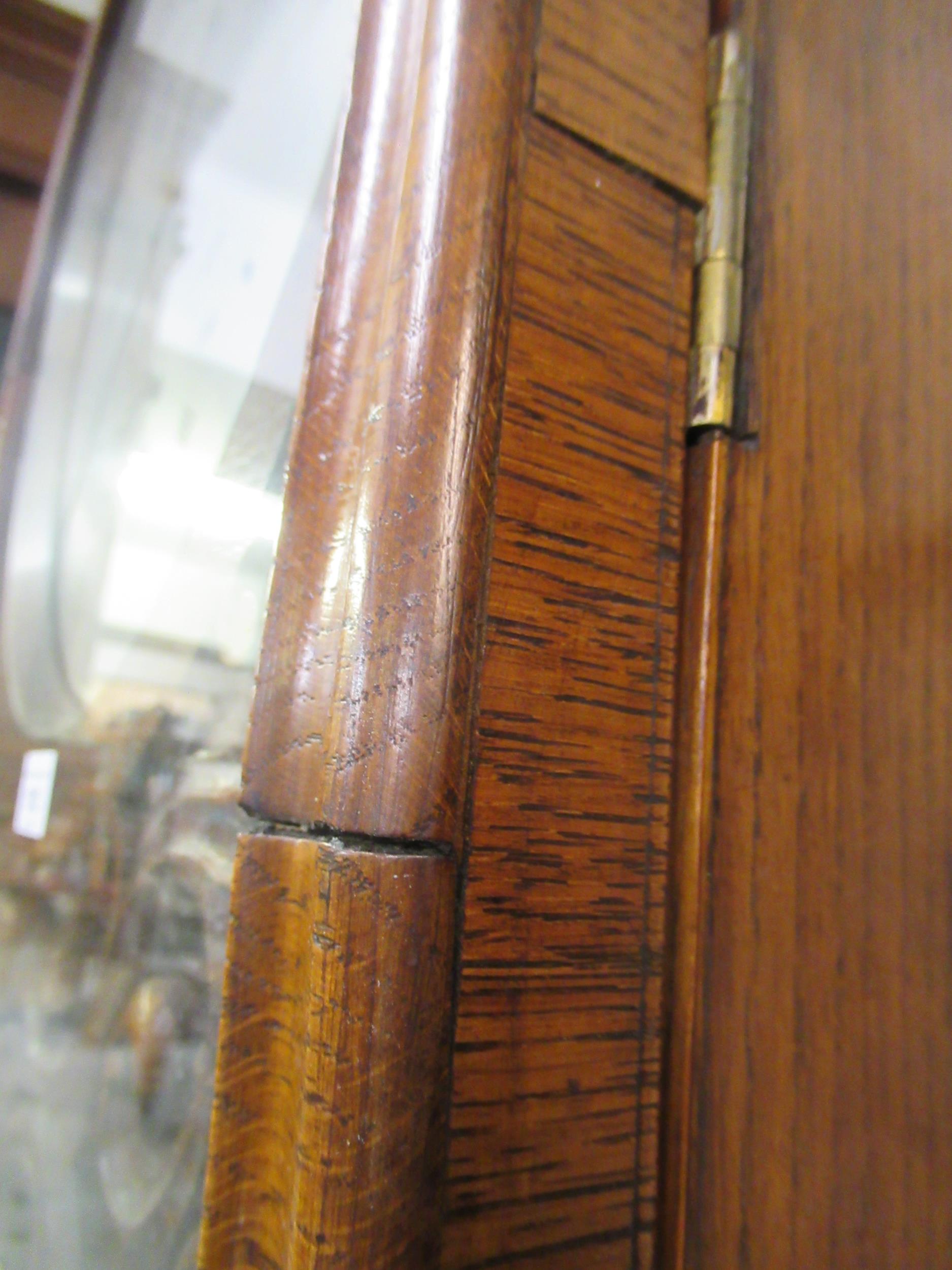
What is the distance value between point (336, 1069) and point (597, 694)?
0.54 ft

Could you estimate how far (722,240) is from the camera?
40cm

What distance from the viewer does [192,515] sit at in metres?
0.67

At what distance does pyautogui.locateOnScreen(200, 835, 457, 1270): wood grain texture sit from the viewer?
258 millimetres

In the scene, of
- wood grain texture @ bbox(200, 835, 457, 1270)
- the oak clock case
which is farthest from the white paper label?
wood grain texture @ bbox(200, 835, 457, 1270)

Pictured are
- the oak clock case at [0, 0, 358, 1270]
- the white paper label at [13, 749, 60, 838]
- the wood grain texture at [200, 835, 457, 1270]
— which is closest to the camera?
the wood grain texture at [200, 835, 457, 1270]

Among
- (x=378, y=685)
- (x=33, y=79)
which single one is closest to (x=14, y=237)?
(x=33, y=79)

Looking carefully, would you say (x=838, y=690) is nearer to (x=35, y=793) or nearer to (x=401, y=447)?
(x=401, y=447)

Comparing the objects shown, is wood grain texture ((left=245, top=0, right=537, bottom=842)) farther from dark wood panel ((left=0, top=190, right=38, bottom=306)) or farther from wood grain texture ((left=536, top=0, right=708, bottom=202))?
dark wood panel ((left=0, top=190, right=38, bottom=306))

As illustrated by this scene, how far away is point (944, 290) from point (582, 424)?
19 centimetres

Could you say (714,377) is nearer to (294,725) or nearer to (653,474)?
(653,474)

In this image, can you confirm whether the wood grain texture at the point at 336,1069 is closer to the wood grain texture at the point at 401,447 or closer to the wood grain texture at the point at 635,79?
the wood grain texture at the point at 401,447

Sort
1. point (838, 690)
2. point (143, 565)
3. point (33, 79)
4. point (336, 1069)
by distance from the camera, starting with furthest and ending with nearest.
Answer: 1. point (33, 79)
2. point (143, 565)
3. point (838, 690)
4. point (336, 1069)

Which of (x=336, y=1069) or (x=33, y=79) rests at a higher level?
(x=33, y=79)

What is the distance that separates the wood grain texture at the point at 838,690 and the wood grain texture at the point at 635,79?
0.04m
